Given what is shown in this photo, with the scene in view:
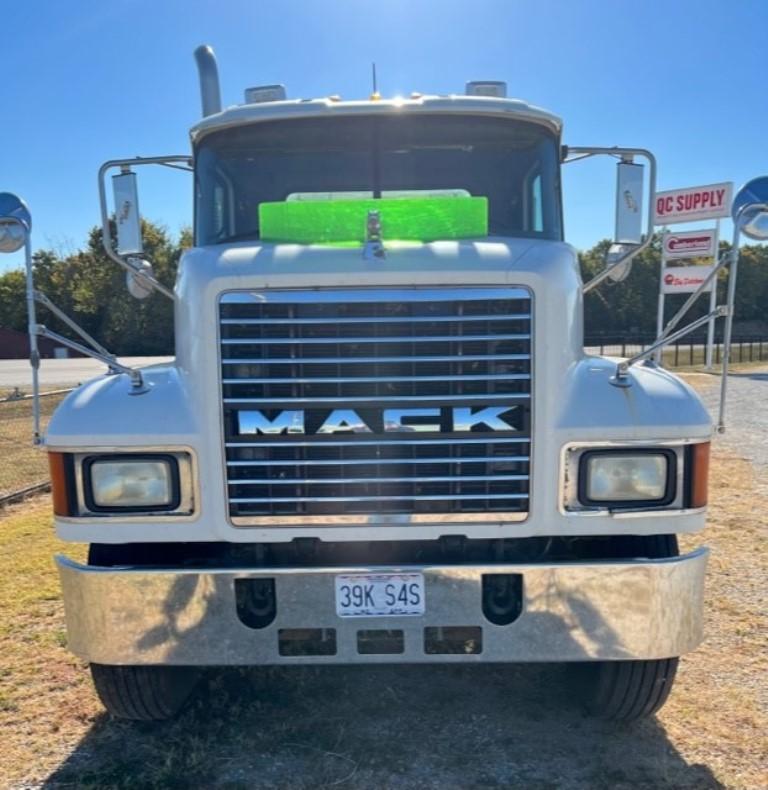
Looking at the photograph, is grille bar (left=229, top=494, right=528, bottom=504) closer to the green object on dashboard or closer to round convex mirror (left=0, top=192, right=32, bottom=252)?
the green object on dashboard

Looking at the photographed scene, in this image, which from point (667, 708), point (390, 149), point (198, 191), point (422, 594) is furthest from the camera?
point (198, 191)

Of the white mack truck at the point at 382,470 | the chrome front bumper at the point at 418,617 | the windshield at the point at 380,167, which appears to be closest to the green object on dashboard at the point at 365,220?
the white mack truck at the point at 382,470

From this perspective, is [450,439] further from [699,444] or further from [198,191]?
[198,191]

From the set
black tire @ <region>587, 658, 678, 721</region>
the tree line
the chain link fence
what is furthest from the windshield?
the tree line

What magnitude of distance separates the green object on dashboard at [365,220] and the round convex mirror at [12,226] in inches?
44.0

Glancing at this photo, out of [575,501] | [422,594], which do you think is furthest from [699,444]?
[422,594]

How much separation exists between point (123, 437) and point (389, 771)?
A: 5.96ft

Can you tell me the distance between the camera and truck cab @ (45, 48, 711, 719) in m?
2.99

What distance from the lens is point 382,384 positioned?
3.00 metres

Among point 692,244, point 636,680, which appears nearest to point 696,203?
point 692,244

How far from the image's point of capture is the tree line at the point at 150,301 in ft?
111

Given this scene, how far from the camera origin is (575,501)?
10.0ft

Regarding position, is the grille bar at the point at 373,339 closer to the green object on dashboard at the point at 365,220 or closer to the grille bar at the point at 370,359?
the grille bar at the point at 370,359

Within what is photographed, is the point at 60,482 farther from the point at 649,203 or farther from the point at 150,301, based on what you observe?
the point at 150,301
